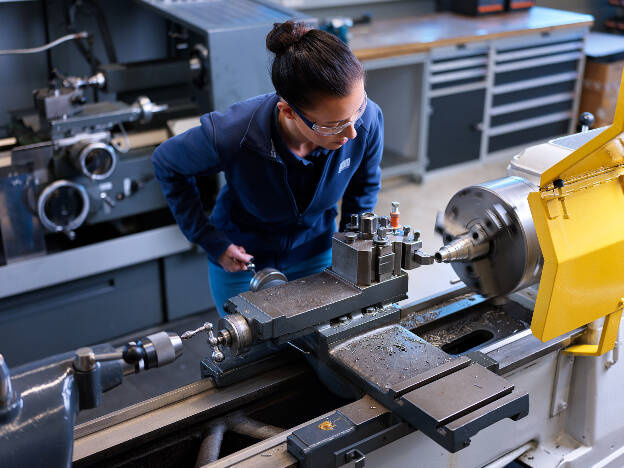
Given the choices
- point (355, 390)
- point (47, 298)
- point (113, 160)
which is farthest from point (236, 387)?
point (47, 298)

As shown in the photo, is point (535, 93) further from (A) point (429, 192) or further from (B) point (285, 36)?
(B) point (285, 36)

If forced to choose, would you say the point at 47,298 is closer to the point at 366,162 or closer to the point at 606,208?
the point at 366,162

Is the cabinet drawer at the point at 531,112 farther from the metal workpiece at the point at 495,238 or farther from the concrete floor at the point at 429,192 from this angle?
the metal workpiece at the point at 495,238

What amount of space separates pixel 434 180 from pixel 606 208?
8.29 feet

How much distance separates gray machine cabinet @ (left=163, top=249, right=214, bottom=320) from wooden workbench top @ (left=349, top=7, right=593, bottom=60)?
1.18 metres

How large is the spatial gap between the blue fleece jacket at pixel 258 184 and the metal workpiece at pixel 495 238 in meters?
0.32

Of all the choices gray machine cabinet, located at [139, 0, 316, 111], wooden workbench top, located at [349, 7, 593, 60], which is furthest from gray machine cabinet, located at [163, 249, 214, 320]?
wooden workbench top, located at [349, 7, 593, 60]

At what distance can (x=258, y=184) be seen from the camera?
156 centimetres

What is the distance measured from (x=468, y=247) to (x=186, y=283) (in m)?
1.47

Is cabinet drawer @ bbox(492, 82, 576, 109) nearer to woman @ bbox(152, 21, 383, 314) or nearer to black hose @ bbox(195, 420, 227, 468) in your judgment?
woman @ bbox(152, 21, 383, 314)

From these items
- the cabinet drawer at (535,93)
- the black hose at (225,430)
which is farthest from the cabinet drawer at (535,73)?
the black hose at (225,430)

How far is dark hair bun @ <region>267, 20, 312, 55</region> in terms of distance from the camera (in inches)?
52.9

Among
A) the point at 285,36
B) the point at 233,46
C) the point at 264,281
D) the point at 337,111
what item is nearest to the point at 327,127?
the point at 337,111

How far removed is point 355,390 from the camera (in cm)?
117
